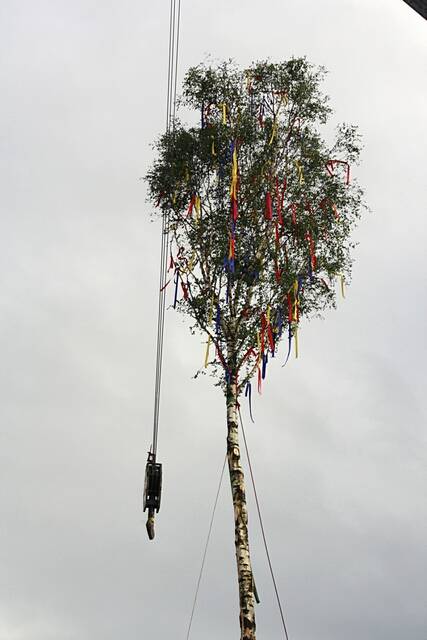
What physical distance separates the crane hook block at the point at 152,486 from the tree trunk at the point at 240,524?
2.00 meters

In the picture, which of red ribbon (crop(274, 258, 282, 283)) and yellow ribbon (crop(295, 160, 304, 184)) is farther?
yellow ribbon (crop(295, 160, 304, 184))

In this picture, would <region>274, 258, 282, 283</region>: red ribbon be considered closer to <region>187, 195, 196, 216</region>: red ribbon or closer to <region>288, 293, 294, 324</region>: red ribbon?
<region>288, 293, 294, 324</region>: red ribbon

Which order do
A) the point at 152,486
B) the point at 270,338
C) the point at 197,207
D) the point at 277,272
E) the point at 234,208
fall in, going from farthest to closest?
1. the point at 197,207
2. the point at 277,272
3. the point at 270,338
4. the point at 234,208
5. the point at 152,486

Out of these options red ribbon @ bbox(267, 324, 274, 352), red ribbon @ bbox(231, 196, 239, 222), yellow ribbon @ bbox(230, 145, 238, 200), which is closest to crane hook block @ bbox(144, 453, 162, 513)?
red ribbon @ bbox(267, 324, 274, 352)

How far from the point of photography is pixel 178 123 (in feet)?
79.8

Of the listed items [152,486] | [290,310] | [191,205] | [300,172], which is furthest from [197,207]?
[152,486]

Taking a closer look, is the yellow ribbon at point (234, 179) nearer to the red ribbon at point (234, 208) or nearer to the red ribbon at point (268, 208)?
the red ribbon at point (234, 208)

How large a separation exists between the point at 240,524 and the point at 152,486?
88.6 inches

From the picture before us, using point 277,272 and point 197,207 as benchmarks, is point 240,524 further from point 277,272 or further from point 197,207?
point 197,207

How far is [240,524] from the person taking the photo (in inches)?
770

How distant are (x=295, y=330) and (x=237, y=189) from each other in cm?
382

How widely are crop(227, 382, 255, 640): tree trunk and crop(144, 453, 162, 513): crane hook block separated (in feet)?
6.55

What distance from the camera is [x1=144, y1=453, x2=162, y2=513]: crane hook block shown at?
18.5m

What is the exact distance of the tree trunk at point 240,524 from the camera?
18672 millimetres
